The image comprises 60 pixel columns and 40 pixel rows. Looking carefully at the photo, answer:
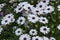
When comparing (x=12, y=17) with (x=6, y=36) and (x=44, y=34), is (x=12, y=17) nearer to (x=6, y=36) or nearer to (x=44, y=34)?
(x=6, y=36)

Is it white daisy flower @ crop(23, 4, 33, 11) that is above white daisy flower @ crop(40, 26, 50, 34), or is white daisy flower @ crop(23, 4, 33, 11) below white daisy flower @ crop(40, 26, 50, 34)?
above

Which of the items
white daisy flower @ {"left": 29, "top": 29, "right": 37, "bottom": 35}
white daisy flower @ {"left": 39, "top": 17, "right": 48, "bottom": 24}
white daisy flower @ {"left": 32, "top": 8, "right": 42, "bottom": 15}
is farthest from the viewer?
white daisy flower @ {"left": 32, "top": 8, "right": 42, "bottom": 15}

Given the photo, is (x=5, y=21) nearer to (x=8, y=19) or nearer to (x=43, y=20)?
(x=8, y=19)

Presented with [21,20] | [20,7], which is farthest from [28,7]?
[21,20]

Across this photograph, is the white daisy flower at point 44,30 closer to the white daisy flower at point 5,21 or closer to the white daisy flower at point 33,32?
the white daisy flower at point 33,32

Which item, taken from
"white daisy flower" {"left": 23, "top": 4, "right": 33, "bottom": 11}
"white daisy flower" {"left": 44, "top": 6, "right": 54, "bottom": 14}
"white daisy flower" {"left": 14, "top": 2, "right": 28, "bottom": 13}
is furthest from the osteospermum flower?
"white daisy flower" {"left": 44, "top": 6, "right": 54, "bottom": 14}

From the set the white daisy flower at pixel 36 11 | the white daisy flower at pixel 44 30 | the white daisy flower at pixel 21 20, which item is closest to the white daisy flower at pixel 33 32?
the white daisy flower at pixel 44 30

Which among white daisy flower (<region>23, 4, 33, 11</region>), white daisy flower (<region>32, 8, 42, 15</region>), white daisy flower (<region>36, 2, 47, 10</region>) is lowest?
white daisy flower (<region>32, 8, 42, 15</region>)

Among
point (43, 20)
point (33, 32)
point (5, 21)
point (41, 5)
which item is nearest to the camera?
point (33, 32)

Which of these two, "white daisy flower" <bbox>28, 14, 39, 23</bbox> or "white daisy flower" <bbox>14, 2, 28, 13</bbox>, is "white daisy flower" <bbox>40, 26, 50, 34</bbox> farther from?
"white daisy flower" <bbox>14, 2, 28, 13</bbox>

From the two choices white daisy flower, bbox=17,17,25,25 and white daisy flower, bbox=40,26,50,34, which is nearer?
white daisy flower, bbox=40,26,50,34

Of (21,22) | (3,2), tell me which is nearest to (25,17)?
(21,22)
